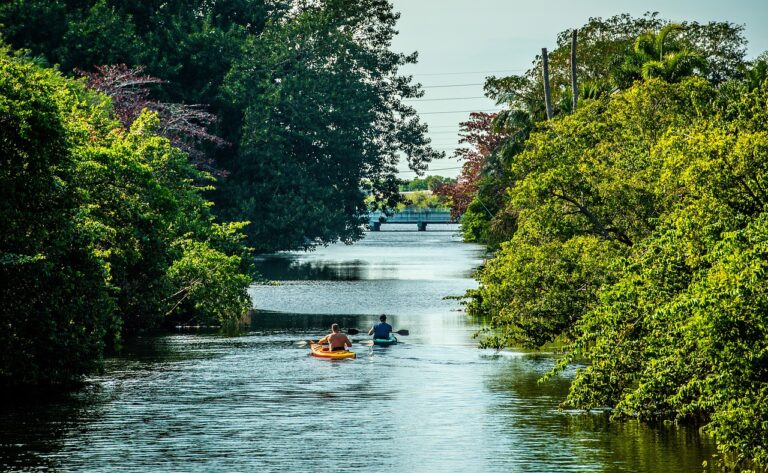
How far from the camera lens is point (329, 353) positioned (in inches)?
1574

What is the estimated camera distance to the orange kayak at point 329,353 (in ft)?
131

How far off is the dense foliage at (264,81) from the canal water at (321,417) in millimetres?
36772

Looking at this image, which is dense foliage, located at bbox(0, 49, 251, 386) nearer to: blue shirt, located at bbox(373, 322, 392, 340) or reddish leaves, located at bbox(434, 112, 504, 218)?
blue shirt, located at bbox(373, 322, 392, 340)

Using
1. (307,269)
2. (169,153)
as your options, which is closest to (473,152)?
(307,269)

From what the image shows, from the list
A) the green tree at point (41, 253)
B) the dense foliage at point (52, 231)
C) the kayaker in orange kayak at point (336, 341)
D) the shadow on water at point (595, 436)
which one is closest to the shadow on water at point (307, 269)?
the kayaker in orange kayak at point (336, 341)

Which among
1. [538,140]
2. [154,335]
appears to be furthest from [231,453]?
[154,335]

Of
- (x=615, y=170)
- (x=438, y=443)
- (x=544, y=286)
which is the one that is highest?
(x=615, y=170)

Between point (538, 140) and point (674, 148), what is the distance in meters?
10.0

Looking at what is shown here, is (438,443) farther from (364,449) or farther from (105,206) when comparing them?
(105,206)

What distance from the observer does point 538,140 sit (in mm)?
37375

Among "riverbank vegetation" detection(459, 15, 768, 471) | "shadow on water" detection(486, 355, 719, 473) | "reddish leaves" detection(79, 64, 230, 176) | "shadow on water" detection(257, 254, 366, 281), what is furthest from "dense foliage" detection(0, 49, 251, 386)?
"shadow on water" detection(257, 254, 366, 281)

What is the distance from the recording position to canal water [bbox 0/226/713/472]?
78.9 ft

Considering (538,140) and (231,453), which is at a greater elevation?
(538,140)

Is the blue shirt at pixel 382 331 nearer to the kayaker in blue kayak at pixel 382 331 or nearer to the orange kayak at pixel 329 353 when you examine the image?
the kayaker in blue kayak at pixel 382 331
